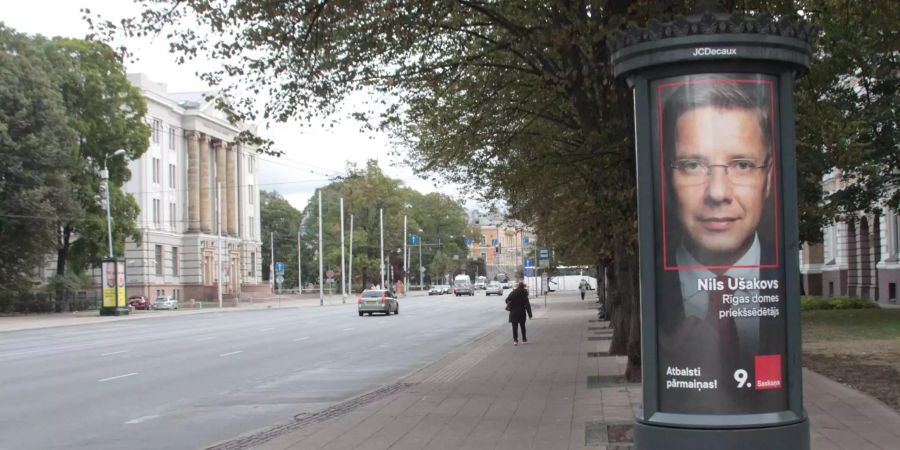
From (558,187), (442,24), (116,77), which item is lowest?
(558,187)

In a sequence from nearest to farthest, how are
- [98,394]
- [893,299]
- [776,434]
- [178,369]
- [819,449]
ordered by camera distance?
[776,434] < [819,449] < [98,394] < [178,369] < [893,299]

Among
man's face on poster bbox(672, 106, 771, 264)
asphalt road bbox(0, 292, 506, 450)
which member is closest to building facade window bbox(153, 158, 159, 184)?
asphalt road bbox(0, 292, 506, 450)

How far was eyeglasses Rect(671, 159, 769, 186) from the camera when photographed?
20.4 feet

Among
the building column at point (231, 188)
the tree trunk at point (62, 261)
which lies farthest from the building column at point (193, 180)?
the tree trunk at point (62, 261)

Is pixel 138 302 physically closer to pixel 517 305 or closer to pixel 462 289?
pixel 462 289

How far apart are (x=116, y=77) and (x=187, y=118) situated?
20949 mm

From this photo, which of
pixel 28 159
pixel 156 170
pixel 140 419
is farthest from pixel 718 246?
pixel 156 170

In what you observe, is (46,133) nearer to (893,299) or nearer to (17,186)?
(17,186)

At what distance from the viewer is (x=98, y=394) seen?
14.7 metres

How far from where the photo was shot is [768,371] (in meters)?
6.15

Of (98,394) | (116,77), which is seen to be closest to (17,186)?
(116,77)

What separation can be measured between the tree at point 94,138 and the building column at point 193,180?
58.3ft

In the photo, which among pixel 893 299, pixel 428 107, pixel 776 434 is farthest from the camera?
pixel 893 299

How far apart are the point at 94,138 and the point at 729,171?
59673mm
